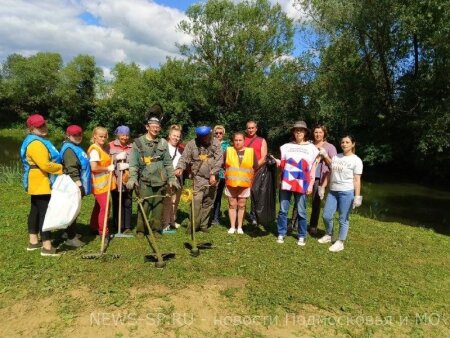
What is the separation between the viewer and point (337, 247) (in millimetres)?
6250

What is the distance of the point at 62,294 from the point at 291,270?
2.81 metres

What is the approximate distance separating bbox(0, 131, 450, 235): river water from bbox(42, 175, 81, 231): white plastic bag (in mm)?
8982

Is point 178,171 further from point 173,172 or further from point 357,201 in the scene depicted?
point 357,201

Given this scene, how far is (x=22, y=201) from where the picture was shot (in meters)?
9.01

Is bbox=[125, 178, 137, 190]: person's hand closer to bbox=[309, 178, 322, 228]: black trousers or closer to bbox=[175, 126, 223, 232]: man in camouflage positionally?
bbox=[175, 126, 223, 232]: man in camouflage

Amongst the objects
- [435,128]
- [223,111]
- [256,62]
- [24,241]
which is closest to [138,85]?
[223,111]

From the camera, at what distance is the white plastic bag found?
517 centimetres

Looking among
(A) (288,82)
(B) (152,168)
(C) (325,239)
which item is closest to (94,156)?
(B) (152,168)

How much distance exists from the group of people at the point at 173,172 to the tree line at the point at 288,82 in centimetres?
1205

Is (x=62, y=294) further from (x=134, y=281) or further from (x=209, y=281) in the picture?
(x=209, y=281)

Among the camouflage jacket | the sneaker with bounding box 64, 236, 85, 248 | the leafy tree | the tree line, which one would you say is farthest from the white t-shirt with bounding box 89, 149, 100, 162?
the leafy tree

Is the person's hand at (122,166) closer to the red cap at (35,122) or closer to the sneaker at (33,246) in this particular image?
the red cap at (35,122)

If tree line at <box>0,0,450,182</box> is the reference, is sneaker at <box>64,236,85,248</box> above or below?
below

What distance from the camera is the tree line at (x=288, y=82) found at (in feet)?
58.2
